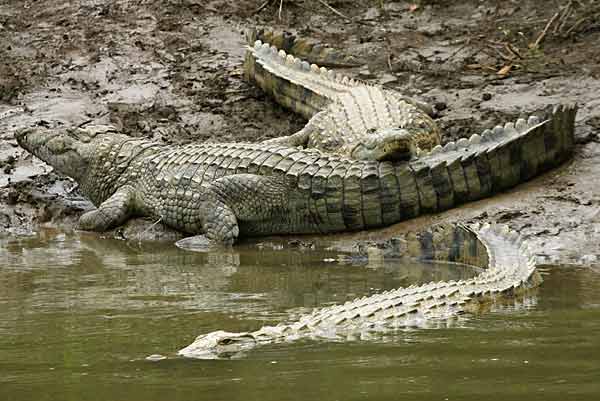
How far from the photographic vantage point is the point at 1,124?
9789 millimetres

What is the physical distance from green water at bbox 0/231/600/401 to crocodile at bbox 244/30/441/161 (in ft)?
3.60

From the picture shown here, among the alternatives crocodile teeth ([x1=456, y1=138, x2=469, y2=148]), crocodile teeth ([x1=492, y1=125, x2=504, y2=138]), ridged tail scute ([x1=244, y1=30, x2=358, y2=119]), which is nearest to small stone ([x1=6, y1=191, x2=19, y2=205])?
ridged tail scute ([x1=244, y1=30, x2=358, y2=119])

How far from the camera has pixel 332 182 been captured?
25.6ft

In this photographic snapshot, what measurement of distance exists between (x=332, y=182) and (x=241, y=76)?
3.15 m

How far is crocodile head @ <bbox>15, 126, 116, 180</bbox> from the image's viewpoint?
9016 millimetres

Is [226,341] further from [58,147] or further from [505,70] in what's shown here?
[505,70]

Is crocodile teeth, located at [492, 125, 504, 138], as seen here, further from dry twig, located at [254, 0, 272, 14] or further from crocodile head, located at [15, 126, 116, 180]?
dry twig, located at [254, 0, 272, 14]

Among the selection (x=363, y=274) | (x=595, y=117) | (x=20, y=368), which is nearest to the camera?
(x=20, y=368)

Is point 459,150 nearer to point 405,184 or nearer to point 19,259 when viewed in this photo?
point 405,184

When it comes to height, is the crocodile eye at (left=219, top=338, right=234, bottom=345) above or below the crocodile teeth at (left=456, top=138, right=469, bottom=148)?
below

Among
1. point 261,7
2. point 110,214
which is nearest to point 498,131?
point 110,214

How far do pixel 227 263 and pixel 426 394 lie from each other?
11.8ft

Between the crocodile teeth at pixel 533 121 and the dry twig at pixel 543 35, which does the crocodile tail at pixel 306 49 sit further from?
the crocodile teeth at pixel 533 121

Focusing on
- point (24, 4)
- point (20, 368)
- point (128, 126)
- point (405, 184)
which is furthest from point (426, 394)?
point (24, 4)
